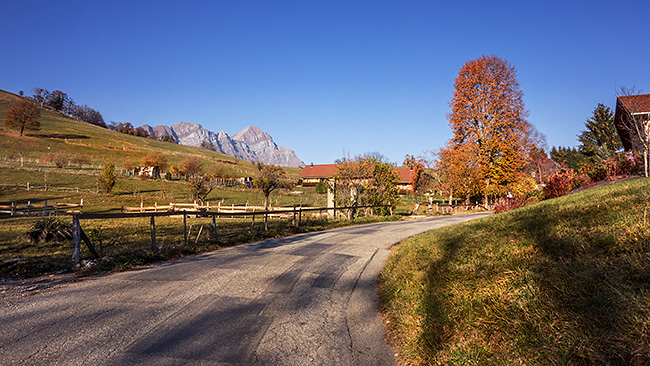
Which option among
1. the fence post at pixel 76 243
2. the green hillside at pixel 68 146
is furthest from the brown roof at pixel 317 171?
the fence post at pixel 76 243

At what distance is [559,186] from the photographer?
16.5 m

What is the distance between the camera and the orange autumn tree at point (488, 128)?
26.6 m

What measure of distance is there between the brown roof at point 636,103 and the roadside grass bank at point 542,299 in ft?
49.0

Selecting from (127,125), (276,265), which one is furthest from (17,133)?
(276,265)

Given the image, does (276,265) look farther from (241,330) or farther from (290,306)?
(241,330)

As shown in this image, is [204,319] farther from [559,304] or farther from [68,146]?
[68,146]

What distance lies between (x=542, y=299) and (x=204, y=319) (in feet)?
14.2

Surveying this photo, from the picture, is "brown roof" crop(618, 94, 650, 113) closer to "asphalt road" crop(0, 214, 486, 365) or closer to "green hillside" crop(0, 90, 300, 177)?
"asphalt road" crop(0, 214, 486, 365)

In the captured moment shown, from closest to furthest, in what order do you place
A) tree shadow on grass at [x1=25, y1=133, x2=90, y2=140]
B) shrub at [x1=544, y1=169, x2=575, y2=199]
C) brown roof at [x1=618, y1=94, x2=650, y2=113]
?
shrub at [x1=544, y1=169, x2=575, y2=199] < brown roof at [x1=618, y1=94, x2=650, y2=113] < tree shadow on grass at [x1=25, y1=133, x2=90, y2=140]

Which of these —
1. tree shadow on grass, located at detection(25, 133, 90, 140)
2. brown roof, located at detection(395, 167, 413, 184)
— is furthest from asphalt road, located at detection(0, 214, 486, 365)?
tree shadow on grass, located at detection(25, 133, 90, 140)

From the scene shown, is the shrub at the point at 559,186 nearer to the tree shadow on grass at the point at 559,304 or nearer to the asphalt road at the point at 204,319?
the tree shadow on grass at the point at 559,304

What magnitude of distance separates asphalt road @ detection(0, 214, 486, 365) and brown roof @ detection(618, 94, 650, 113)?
17.2 m

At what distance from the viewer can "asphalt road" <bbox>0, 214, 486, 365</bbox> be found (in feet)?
12.9

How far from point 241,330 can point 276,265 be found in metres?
3.95
